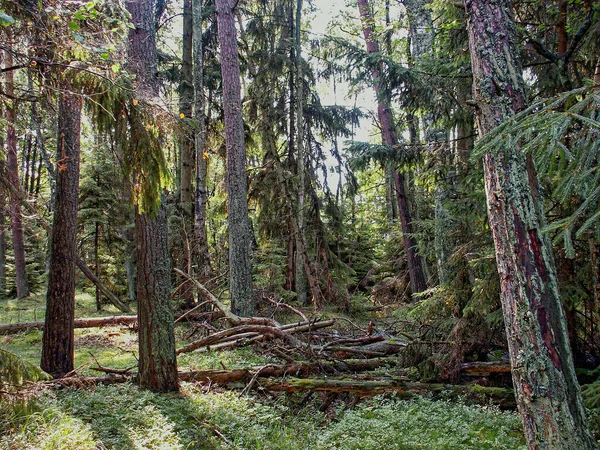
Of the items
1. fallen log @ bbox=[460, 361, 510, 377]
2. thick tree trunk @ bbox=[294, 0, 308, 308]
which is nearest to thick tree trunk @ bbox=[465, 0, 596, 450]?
fallen log @ bbox=[460, 361, 510, 377]

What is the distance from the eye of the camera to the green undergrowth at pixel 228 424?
3772 mm

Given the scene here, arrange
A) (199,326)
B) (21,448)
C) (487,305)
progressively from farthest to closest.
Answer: (199,326), (487,305), (21,448)

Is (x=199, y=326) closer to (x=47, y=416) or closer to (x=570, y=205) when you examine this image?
(x=47, y=416)

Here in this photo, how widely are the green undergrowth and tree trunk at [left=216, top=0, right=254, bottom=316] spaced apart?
4.47 m

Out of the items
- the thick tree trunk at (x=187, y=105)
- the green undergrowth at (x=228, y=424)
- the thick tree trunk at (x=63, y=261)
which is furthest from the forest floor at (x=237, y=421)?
the thick tree trunk at (x=187, y=105)

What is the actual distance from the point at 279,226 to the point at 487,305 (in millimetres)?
9773

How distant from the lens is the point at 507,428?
175 inches

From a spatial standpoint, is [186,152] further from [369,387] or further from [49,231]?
[369,387]

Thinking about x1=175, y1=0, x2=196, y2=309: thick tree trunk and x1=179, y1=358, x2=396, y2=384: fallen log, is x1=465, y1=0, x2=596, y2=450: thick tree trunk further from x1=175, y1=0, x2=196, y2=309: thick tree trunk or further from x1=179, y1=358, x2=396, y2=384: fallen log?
x1=175, y1=0, x2=196, y2=309: thick tree trunk

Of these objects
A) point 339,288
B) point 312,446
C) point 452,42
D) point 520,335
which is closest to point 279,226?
point 339,288

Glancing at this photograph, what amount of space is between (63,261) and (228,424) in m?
3.59

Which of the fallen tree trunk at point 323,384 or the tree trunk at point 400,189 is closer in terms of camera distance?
the fallen tree trunk at point 323,384

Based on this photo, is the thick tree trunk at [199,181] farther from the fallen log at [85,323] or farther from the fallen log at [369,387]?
the fallen log at [369,387]

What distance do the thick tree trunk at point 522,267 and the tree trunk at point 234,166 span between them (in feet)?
22.9
